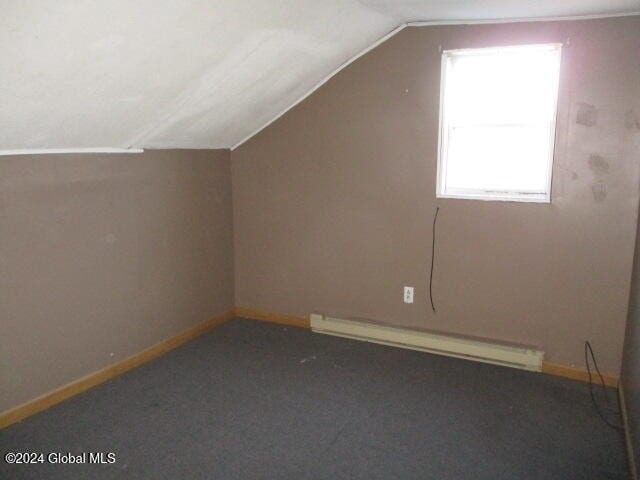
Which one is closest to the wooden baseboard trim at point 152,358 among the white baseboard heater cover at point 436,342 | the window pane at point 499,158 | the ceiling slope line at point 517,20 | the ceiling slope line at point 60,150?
the white baseboard heater cover at point 436,342

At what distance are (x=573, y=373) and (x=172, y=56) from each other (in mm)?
2844

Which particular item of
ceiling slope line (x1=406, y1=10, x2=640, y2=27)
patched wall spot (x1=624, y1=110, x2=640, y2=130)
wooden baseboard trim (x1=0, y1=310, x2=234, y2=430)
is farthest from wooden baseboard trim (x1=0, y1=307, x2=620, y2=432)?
ceiling slope line (x1=406, y1=10, x2=640, y2=27)

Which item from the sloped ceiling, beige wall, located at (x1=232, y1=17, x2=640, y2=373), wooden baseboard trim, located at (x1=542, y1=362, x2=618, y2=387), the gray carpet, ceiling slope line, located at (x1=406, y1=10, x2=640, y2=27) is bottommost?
the gray carpet

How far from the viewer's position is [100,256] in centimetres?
289

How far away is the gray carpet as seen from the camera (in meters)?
2.18

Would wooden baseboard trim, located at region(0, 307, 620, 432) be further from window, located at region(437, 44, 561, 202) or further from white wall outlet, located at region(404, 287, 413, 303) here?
window, located at region(437, 44, 561, 202)

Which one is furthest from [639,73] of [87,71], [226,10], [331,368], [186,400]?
[186,400]

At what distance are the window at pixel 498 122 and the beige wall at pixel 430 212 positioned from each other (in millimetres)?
71

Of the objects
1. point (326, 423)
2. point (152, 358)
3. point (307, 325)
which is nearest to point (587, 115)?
point (326, 423)

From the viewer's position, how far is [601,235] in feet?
9.37

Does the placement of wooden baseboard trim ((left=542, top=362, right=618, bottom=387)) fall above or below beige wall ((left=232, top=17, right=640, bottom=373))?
below

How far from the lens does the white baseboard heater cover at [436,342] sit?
10.1ft

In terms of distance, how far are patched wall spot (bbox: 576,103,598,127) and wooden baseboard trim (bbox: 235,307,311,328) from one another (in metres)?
2.25

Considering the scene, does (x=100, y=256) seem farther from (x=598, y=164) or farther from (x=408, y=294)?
(x=598, y=164)
